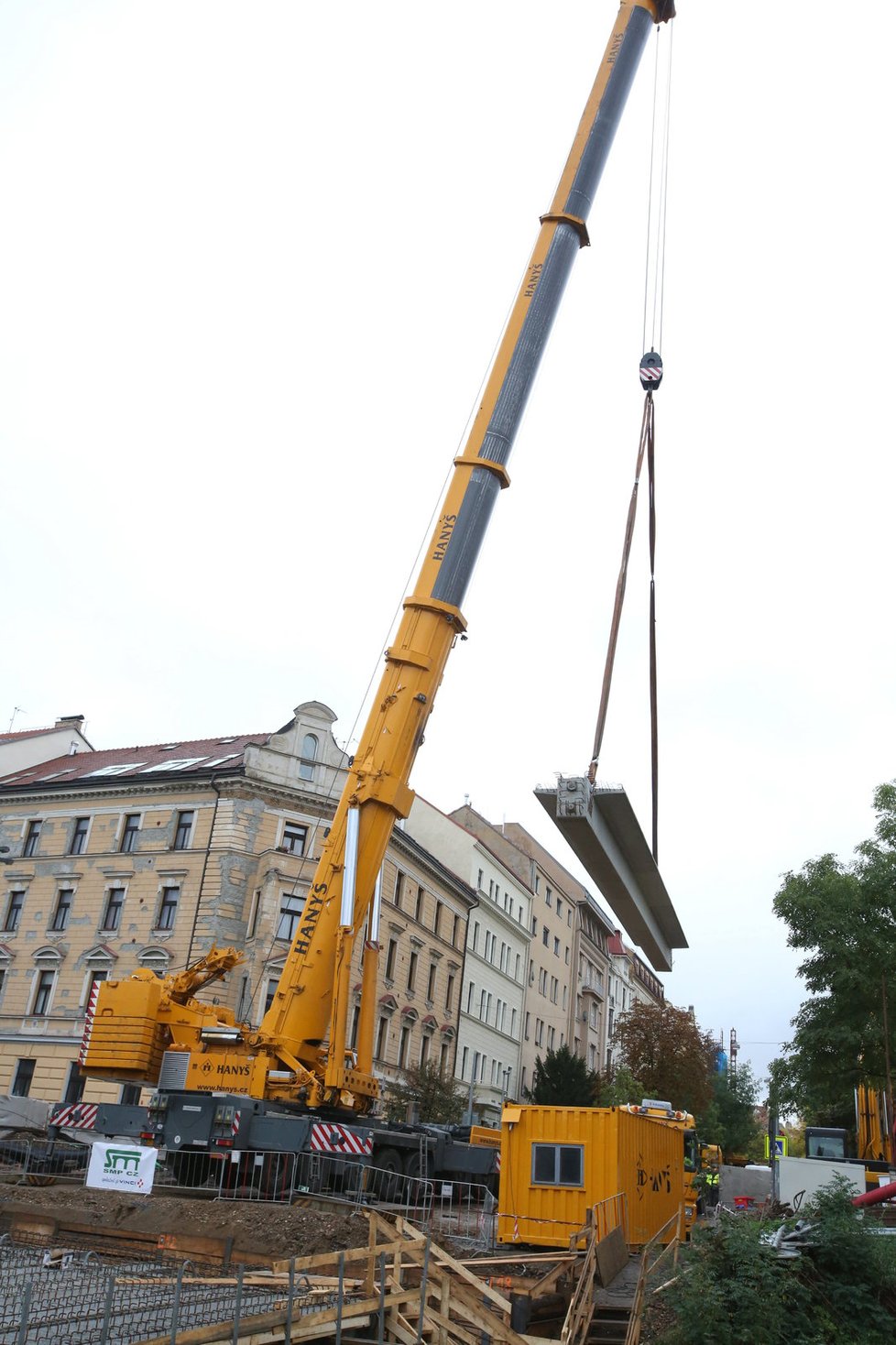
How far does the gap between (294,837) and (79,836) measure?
7.86 meters

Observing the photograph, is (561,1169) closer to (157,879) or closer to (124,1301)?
(124,1301)

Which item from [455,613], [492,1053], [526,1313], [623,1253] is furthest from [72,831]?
[526,1313]

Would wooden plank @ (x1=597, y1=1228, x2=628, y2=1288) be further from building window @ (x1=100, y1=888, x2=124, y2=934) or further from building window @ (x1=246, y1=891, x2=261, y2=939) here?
building window @ (x1=100, y1=888, x2=124, y2=934)

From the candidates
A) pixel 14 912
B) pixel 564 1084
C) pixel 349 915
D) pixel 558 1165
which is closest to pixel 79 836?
pixel 14 912

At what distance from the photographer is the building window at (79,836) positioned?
3684cm

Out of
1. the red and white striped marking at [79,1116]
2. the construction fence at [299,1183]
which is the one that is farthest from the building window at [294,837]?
the red and white striped marking at [79,1116]

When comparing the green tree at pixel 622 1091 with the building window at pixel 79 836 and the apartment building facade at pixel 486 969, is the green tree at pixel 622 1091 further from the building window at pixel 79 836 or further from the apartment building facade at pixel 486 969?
the building window at pixel 79 836

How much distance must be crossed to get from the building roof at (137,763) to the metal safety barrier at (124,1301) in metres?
24.7

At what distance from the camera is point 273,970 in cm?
3262

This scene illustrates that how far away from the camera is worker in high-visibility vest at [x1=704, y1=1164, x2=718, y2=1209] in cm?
3091

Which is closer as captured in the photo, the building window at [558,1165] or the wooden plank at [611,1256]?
the wooden plank at [611,1256]

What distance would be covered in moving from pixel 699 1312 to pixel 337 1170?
6712mm

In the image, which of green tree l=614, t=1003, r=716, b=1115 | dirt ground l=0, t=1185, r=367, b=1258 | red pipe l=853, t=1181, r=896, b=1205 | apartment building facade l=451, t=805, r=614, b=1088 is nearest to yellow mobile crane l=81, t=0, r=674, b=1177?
dirt ground l=0, t=1185, r=367, b=1258

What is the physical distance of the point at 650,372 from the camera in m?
14.2
